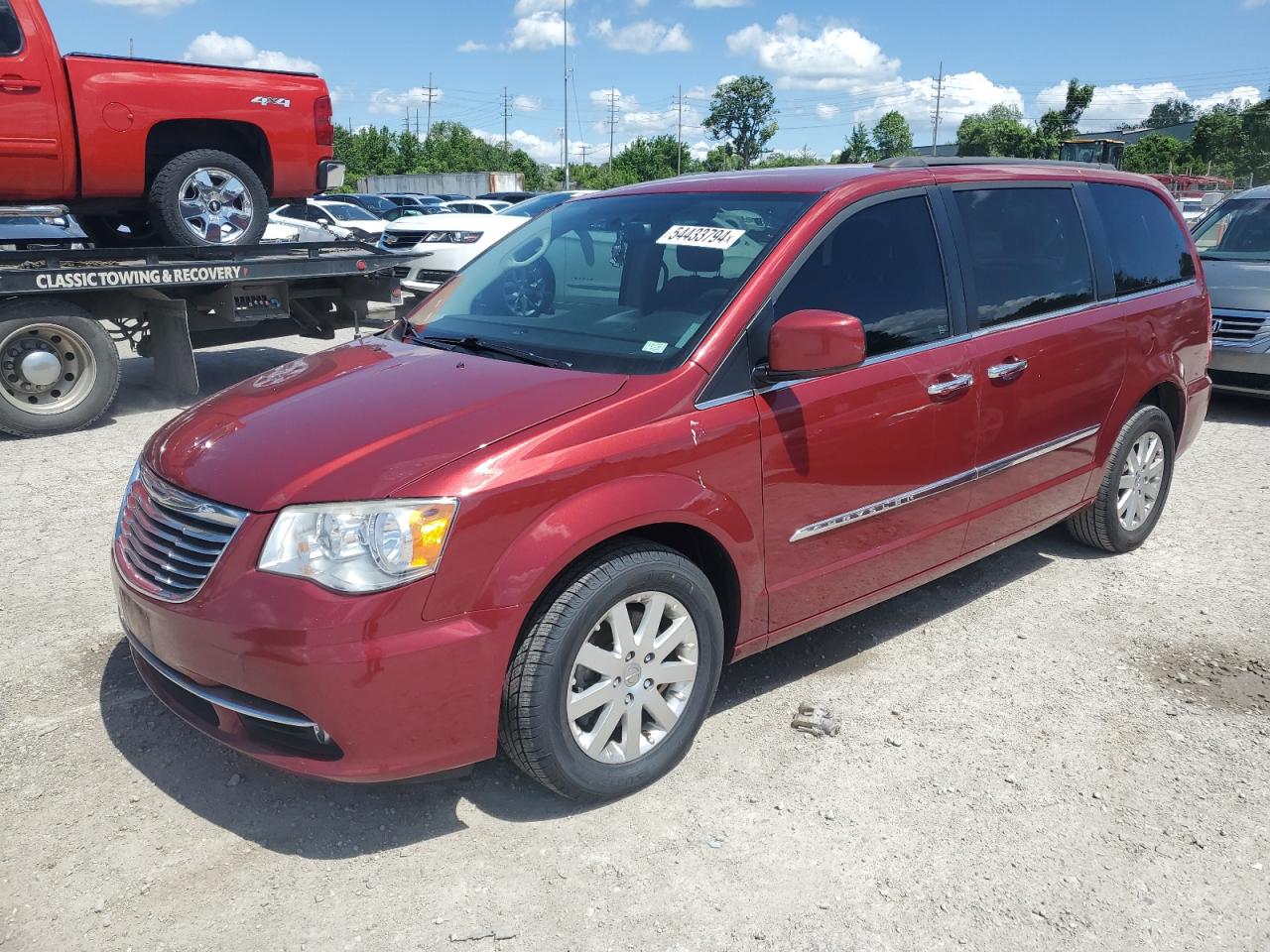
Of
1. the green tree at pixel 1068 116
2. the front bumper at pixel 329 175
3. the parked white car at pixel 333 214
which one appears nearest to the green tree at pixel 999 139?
the green tree at pixel 1068 116

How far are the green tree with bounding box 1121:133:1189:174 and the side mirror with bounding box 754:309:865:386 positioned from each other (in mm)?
63569

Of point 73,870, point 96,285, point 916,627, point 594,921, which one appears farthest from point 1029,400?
point 96,285

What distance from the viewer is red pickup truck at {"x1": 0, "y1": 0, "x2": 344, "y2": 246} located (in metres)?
7.30

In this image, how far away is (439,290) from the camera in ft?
13.8

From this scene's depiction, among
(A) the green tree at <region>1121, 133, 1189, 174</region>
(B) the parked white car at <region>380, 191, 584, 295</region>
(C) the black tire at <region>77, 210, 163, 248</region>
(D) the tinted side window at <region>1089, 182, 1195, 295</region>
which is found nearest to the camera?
(D) the tinted side window at <region>1089, 182, 1195, 295</region>

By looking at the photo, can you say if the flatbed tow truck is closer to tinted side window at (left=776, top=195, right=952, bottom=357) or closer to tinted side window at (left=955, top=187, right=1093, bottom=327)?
tinted side window at (left=776, top=195, right=952, bottom=357)

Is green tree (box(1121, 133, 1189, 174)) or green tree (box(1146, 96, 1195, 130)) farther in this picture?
green tree (box(1146, 96, 1195, 130))

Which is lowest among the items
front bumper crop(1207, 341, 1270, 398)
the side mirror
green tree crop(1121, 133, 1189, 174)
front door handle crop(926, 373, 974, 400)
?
front bumper crop(1207, 341, 1270, 398)

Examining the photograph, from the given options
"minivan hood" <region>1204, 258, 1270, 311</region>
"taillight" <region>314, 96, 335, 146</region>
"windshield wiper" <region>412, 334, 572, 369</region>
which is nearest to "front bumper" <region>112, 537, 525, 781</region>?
"windshield wiper" <region>412, 334, 572, 369</region>

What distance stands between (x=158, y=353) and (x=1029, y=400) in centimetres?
660

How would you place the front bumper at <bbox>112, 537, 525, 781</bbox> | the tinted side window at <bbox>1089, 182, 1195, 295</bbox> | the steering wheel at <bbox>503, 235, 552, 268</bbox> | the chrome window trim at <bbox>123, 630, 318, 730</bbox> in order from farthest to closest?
the tinted side window at <bbox>1089, 182, 1195, 295</bbox> < the steering wheel at <bbox>503, 235, 552, 268</bbox> < the chrome window trim at <bbox>123, 630, 318, 730</bbox> < the front bumper at <bbox>112, 537, 525, 781</bbox>

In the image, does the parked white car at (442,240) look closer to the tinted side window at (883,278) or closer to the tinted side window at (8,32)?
the tinted side window at (8,32)

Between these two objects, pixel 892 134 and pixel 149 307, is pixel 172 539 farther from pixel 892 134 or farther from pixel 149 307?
pixel 892 134

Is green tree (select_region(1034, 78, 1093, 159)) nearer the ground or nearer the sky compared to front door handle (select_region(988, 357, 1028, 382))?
nearer the sky
